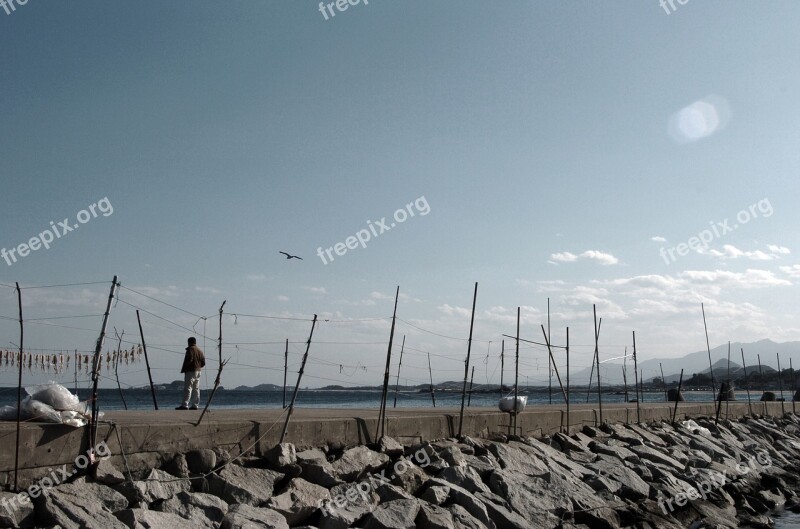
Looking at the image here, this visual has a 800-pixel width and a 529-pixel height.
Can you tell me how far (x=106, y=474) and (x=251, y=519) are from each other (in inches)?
61.4

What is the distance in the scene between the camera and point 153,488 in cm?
762

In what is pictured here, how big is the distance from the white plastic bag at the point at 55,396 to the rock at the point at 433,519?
165 inches

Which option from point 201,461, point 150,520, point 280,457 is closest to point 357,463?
point 280,457

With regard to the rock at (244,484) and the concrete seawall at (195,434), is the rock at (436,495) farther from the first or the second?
the rock at (244,484)

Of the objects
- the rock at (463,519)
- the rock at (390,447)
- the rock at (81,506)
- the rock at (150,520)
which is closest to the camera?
the rock at (81,506)

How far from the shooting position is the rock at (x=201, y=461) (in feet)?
27.4

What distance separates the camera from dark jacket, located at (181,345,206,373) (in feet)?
42.5

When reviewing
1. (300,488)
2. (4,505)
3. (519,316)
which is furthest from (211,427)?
(519,316)

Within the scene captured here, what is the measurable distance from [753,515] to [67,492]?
40.6 feet

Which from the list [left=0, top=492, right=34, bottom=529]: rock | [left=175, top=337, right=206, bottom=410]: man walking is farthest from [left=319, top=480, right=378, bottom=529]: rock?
[left=175, top=337, right=206, bottom=410]: man walking

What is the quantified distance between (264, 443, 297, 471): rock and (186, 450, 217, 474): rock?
803 millimetres

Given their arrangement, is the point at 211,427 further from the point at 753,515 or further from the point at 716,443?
the point at 716,443

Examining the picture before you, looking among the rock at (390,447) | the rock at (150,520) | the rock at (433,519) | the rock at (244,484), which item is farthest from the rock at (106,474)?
the rock at (390,447)

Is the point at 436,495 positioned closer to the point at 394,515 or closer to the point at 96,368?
the point at 394,515
